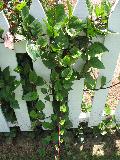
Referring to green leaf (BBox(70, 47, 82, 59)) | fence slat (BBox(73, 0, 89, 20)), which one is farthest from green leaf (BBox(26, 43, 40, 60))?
fence slat (BBox(73, 0, 89, 20))

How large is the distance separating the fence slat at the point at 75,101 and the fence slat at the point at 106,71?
135 millimetres

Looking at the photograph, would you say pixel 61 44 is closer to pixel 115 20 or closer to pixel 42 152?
pixel 115 20

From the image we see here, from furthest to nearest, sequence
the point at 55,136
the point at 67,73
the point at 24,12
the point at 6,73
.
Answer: the point at 55,136 → the point at 6,73 → the point at 67,73 → the point at 24,12

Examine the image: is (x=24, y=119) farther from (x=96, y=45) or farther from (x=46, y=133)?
(x=96, y=45)

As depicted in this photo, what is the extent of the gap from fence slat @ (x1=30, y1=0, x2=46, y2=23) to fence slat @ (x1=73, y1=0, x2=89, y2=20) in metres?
0.21

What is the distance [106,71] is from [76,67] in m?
0.25

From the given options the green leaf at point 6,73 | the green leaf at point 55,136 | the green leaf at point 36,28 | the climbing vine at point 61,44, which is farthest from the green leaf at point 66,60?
the green leaf at point 55,136

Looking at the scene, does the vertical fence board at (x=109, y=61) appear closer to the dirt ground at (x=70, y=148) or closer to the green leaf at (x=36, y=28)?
the dirt ground at (x=70, y=148)

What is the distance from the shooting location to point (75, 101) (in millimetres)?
2869

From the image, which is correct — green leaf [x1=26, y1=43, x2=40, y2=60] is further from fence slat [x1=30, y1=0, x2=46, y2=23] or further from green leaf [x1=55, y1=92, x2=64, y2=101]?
green leaf [x1=55, y1=92, x2=64, y2=101]

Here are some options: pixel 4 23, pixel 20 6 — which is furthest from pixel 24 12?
pixel 4 23

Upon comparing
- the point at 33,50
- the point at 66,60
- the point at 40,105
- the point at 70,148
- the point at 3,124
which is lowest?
the point at 70,148

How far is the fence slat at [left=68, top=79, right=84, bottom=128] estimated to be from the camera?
8.87 feet

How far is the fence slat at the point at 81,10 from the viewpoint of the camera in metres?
2.11
